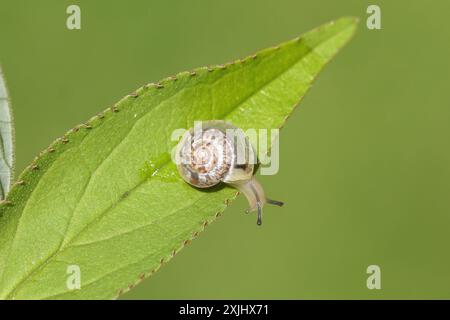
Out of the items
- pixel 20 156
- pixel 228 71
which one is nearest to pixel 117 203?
pixel 228 71

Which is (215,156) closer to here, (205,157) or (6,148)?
(205,157)

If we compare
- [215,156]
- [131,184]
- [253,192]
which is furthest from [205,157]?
[131,184]

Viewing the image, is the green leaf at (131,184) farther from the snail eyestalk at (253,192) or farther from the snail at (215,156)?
the snail eyestalk at (253,192)

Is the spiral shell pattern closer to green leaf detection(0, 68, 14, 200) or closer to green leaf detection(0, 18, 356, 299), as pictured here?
green leaf detection(0, 18, 356, 299)

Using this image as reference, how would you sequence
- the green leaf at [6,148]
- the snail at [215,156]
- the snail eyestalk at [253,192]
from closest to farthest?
1. the green leaf at [6,148]
2. the snail at [215,156]
3. the snail eyestalk at [253,192]

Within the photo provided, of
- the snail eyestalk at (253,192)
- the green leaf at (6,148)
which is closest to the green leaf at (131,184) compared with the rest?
the green leaf at (6,148)
